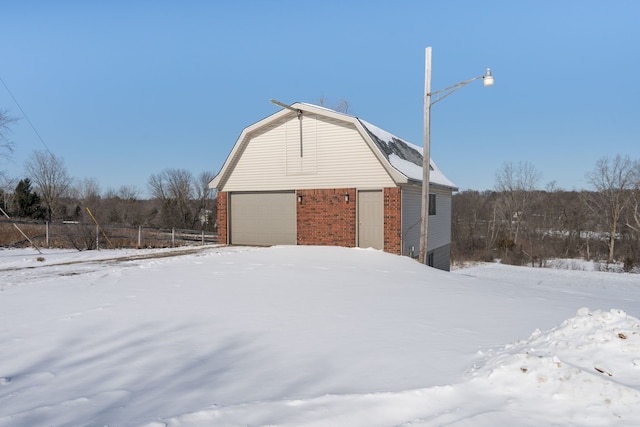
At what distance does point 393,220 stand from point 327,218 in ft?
8.13

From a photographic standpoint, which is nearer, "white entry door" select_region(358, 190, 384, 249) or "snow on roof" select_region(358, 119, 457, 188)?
"snow on roof" select_region(358, 119, 457, 188)

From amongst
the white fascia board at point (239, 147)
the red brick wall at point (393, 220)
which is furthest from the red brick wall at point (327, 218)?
the white fascia board at point (239, 147)

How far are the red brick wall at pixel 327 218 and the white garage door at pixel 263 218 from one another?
1.58ft

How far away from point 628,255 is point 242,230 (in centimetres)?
3877

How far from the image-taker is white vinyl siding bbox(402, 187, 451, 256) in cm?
1332

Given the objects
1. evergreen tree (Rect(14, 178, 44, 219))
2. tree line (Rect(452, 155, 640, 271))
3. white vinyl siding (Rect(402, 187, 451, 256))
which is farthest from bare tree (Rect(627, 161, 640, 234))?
evergreen tree (Rect(14, 178, 44, 219))

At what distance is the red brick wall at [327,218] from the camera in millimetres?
13453

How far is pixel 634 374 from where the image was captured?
2.84 meters

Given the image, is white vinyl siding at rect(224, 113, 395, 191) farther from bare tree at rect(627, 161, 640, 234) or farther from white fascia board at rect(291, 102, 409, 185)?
bare tree at rect(627, 161, 640, 234)

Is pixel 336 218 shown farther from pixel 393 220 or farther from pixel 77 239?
pixel 77 239

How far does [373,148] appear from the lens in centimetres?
A: 1270

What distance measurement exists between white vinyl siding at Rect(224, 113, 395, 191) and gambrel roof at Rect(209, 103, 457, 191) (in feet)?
0.77

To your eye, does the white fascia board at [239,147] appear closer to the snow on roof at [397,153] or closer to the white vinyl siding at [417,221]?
the snow on roof at [397,153]

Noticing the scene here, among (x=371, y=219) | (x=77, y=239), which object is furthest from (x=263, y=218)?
(x=77, y=239)
